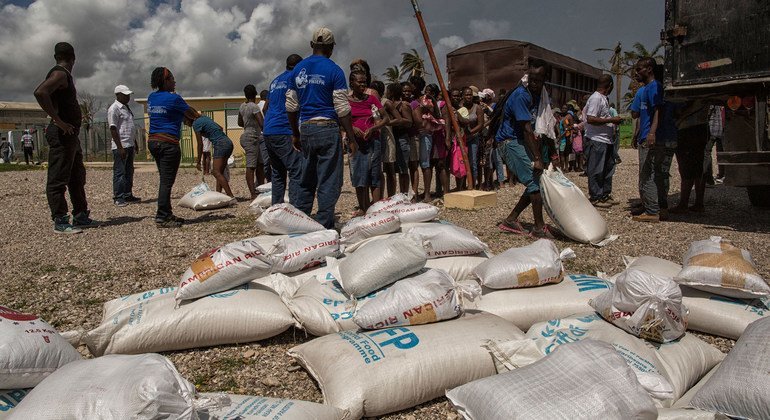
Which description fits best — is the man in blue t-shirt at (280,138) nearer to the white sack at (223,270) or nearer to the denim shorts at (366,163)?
the denim shorts at (366,163)

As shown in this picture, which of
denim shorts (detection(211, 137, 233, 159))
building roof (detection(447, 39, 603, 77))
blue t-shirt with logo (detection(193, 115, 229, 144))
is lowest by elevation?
Answer: denim shorts (detection(211, 137, 233, 159))

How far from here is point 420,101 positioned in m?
7.23

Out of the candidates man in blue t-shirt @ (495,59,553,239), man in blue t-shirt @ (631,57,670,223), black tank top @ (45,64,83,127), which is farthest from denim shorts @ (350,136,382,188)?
man in blue t-shirt @ (631,57,670,223)

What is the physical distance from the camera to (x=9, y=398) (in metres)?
1.64

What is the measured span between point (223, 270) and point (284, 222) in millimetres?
1231

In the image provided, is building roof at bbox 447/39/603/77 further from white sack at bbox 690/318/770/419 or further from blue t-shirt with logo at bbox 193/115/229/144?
white sack at bbox 690/318/770/419

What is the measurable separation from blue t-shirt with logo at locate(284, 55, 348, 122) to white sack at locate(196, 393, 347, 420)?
2826 millimetres

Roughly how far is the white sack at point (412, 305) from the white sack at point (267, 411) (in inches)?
22.5

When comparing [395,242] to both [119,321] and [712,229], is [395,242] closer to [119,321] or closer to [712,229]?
[119,321]

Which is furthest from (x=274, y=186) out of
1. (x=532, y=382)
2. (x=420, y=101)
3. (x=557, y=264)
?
(x=532, y=382)

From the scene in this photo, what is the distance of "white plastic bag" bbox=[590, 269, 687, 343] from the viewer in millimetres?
2152

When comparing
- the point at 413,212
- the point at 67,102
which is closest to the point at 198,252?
the point at 413,212

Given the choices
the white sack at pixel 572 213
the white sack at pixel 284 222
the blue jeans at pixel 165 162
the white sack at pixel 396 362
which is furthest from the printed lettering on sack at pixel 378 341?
the blue jeans at pixel 165 162

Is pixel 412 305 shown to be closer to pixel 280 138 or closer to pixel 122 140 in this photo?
pixel 280 138
